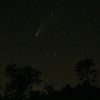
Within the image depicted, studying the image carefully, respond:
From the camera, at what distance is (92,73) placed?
55.7 m

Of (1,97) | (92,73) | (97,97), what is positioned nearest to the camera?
(97,97)

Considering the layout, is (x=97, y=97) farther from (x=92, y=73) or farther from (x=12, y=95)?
(x=12, y=95)

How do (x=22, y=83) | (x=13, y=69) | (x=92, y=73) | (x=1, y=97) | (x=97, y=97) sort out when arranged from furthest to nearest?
1. (x=13, y=69)
2. (x=22, y=83)
3. (x=1, y=97)
4. (x=92, y=73)
5. (x=97, y=97)

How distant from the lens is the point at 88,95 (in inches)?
1559

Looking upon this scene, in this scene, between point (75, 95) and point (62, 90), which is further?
point (62, 90)

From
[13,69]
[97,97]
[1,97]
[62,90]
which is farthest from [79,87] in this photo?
[13,69]

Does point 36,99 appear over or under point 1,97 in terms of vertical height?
under

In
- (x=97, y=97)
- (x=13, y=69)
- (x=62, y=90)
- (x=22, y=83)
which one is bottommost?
(x=97, y=97)

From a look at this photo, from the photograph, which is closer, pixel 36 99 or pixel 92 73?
pixel 36 99

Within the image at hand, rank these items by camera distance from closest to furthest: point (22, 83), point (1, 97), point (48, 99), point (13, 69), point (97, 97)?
1. point (97, 97)
2. point (48, 99)
3. point (1, 97)
4. point (22, 83)
5. point (13, 69)

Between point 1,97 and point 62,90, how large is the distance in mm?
20816

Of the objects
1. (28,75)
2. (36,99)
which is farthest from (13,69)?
(36,99)

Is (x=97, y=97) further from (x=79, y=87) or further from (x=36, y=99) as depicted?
(x=36, y=99)

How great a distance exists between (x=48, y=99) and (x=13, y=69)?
30967 mm
